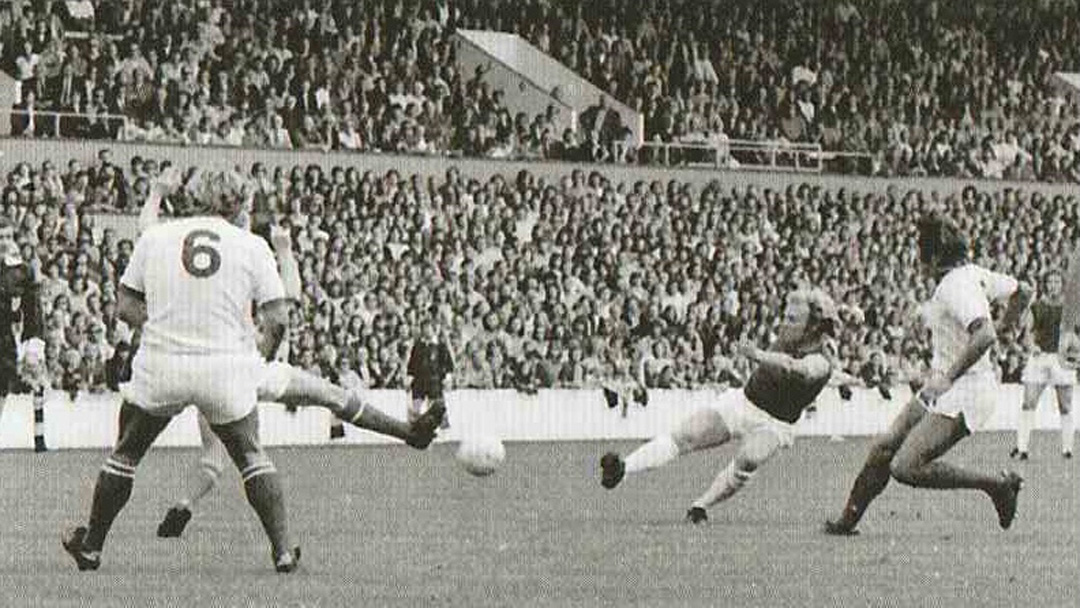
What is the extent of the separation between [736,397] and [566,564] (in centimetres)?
406

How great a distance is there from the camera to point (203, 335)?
477 inches

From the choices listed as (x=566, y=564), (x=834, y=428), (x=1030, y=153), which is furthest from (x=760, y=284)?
(x=566, y=564)

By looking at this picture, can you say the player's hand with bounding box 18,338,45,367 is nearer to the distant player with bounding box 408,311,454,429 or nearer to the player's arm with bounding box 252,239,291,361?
the distant player with bounding box 408,311,454,429

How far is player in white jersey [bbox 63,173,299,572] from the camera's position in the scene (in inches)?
476

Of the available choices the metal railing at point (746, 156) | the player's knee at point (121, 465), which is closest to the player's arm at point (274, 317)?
the player's knee at point (121, 465)

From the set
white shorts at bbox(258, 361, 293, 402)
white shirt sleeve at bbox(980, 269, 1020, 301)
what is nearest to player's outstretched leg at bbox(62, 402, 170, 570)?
white shorts at bbox(258, 361, 293, 402)

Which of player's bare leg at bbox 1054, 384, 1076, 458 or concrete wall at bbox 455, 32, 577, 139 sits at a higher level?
concrete wall at bbox 455, 32, 577, 139

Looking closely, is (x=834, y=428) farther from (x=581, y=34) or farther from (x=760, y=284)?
(x=581, y=34)

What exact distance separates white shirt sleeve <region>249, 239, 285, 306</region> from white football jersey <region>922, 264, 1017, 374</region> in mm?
4913

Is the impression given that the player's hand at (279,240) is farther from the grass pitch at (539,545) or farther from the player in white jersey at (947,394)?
the player in white jersey at (947,394)

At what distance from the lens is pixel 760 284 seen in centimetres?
3828

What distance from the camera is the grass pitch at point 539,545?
38.3ft

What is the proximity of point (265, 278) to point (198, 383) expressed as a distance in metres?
0.65

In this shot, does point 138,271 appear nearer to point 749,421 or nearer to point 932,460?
point 932,460
